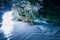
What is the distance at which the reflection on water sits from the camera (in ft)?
4.64

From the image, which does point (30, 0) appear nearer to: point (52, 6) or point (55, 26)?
point (52, 6)

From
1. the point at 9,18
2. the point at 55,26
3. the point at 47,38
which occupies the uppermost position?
the point at 9,18

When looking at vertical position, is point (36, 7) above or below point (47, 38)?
above

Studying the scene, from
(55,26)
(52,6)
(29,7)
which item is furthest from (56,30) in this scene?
(29,7)

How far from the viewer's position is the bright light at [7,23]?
4.65ft

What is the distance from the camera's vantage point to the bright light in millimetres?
1416

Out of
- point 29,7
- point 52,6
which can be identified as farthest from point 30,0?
point 52,6

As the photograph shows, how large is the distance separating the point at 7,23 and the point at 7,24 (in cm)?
1

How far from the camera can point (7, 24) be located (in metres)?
1.42

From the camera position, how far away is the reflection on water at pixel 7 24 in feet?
4.64

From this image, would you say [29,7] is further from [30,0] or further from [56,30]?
[56,30]

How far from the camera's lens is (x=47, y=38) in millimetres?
1416

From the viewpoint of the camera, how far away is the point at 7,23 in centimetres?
142

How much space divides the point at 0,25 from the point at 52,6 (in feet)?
1.85
